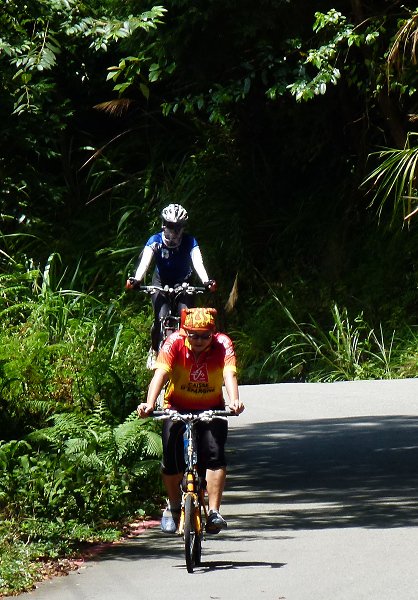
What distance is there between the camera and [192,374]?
30.9 ft

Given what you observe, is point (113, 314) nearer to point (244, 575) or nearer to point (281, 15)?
point (281, 15)

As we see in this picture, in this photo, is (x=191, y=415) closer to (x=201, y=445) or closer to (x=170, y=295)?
(x=201, y=445)

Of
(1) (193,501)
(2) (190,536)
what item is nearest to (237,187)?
(1) (193,501)

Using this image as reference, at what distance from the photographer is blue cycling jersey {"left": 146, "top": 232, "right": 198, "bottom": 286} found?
14328mm

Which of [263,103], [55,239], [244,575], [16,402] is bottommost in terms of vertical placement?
[244,575]

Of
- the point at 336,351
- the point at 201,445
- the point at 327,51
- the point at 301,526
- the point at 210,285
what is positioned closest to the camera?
the point at 201,445

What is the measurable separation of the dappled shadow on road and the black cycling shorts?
3.58 feet

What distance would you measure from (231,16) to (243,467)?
10605 mm

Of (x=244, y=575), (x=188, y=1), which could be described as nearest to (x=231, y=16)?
(x=188, y=1)

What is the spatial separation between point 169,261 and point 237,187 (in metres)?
10.5

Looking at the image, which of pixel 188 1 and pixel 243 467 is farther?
pixel 188 1

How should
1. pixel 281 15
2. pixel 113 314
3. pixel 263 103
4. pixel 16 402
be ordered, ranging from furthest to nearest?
pixel 263 103 < pixel 281 15 < pixel 113 314 < pixel 16 402

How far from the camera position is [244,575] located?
887cm

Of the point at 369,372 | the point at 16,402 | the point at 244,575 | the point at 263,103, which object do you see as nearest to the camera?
the point at 244,575
